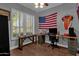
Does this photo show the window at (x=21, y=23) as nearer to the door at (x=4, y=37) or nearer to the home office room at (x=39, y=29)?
the home office room at (x=39, y=29)

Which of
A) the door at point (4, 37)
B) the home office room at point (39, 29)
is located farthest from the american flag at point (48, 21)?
the door at point (4, 37)

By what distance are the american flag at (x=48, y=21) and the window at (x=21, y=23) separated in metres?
0.15

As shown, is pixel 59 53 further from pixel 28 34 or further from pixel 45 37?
pixel 28 34

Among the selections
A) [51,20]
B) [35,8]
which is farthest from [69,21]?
[35,8]

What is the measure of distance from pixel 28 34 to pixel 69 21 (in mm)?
692

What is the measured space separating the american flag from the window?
15 cm

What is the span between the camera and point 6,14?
1802 mm

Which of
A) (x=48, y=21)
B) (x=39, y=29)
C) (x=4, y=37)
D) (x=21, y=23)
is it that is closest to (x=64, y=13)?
(x=48, y=21)

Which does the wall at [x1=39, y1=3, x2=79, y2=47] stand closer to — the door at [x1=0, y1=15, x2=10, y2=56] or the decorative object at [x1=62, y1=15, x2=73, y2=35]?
the decorative object at [x1=62, y1=15, x2=73, y2=35]

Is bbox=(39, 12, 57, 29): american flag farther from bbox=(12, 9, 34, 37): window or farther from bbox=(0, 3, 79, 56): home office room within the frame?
bbox=(12, 9, 34, 37): window

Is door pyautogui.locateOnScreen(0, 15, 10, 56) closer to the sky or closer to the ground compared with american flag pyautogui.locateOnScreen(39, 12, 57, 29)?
closer to the ground

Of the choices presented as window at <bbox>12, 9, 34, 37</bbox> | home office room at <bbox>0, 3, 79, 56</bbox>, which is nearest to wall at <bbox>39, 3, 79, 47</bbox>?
home office room at <bbox>0, 3, 79, 56</bbox>

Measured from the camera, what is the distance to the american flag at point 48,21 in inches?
75.5

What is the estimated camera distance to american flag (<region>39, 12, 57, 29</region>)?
1.92 m
